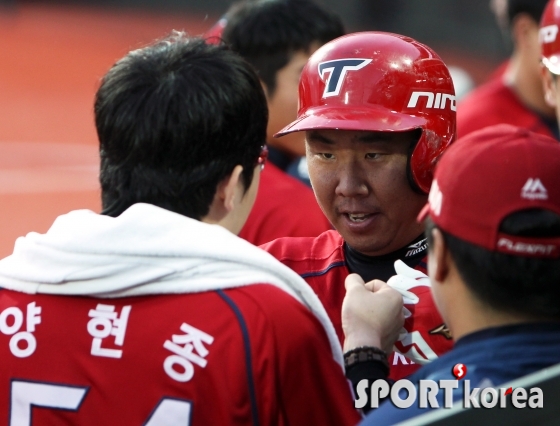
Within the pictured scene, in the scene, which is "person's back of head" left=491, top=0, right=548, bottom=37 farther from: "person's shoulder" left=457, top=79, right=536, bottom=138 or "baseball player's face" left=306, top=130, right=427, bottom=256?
"baseball player's face" left=306, top=130, right=427, bottom=256

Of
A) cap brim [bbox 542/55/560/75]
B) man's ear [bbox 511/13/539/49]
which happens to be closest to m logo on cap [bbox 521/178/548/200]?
cap brim [bbox 542/55/560/75]

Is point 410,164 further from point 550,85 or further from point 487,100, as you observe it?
point 487,100

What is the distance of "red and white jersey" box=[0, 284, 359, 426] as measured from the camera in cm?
204

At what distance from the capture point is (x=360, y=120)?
9.16ft

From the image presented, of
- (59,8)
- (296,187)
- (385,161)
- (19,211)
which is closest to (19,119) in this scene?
(19,211)

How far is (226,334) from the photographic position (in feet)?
6.70

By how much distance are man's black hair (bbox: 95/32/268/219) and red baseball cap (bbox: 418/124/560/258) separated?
0.52 metres

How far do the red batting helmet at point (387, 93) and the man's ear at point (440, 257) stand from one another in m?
0.76

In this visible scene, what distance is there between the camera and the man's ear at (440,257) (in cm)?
205

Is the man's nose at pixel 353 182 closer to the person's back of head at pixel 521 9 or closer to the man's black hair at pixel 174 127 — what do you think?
the man's black hair at pixel 174 127

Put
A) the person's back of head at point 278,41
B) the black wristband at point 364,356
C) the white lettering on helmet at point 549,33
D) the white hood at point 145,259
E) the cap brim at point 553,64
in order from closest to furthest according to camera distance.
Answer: the white hood at point 145,259 → the black wristband at point 364,356 → the cap brim at point 553,64 → the white lettering on helmet at point 549,33 → the person's back of head at point 278,41

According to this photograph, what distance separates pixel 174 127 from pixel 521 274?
0.84 metres

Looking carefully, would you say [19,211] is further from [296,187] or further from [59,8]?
[59,8]

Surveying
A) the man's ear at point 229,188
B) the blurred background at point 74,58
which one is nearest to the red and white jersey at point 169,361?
the man's ear at point 229,188
